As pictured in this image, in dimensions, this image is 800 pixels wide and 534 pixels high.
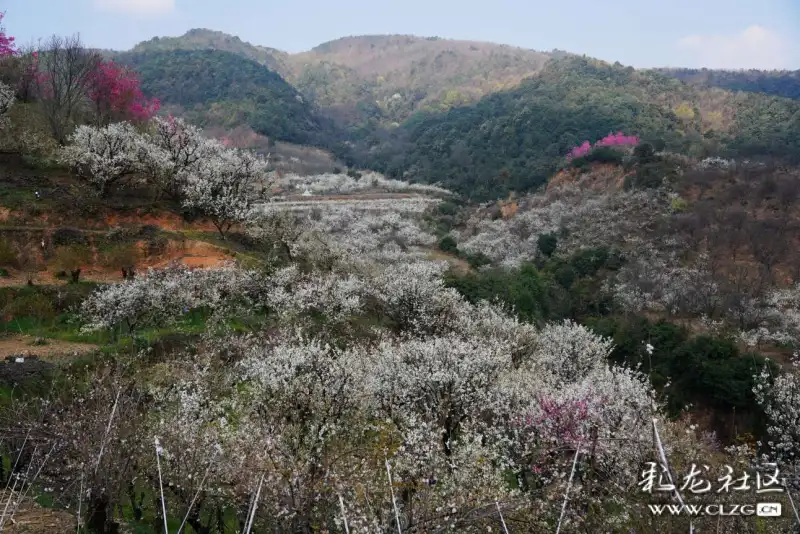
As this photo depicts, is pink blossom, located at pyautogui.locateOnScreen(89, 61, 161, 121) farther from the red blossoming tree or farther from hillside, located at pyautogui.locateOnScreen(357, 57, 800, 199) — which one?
hillside, located at pyautogui.locateOnScreen(357, 57, 800, 199)

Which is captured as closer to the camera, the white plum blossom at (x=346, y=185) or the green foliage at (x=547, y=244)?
the green foliage at (x=547, y=244)

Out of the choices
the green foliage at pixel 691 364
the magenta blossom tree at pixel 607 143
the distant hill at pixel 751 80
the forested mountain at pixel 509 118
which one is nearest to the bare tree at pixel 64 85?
the green foliage at pixel 691 364

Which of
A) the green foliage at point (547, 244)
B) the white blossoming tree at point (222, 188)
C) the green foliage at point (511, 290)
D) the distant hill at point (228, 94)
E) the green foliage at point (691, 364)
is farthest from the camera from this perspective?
the distant hill at point (228, 94)

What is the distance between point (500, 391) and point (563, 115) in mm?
93681

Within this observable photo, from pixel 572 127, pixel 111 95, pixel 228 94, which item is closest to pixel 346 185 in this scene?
pixel 572 127

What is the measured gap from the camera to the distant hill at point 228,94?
111562mm

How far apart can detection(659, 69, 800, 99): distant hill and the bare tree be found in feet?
466

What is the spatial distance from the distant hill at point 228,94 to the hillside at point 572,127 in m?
18.7

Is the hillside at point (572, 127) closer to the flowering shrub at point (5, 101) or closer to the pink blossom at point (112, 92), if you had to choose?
the pink blossom at point (112, 92)

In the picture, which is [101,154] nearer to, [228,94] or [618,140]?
[618,140]

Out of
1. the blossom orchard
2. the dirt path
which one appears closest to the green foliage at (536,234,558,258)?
the blossom orchard

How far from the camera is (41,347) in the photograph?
20.3m

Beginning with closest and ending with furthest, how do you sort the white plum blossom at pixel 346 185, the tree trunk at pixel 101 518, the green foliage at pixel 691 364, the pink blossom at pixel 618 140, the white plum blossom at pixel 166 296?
the tree trunk at pixel 101 518 → the white plum blossom at pixel 166 296 → the green foliage at pixel 691 364 → the pink blossom at pixel 618 140 → the white plum blossom at pixel 346 185

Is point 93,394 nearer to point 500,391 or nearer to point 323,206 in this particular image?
point 500,391
